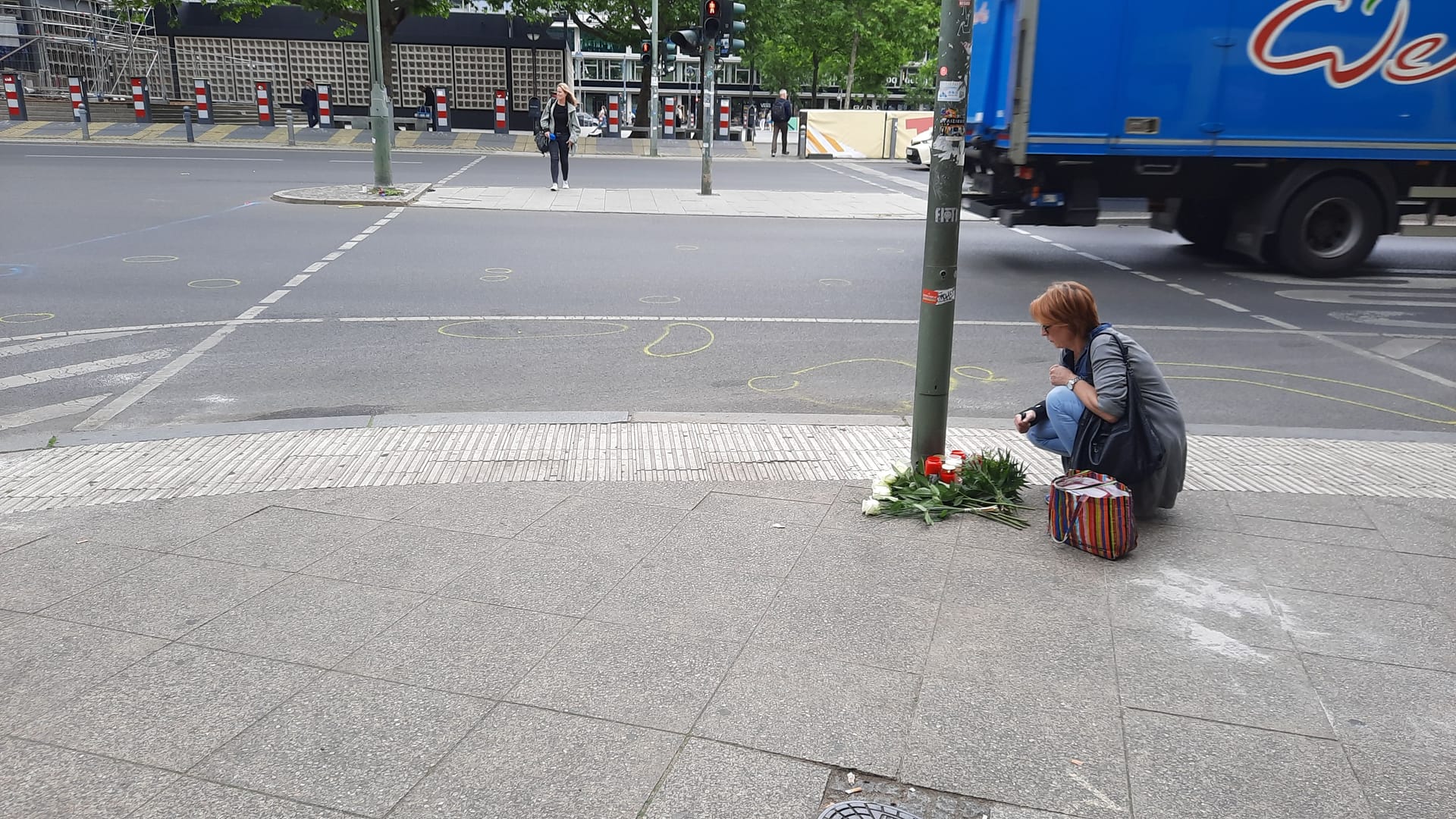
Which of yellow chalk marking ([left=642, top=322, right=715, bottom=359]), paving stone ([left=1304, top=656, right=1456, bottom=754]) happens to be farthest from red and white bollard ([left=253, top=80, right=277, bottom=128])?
paving stone ([left=1304, top=656, right=1456, bottom=754])

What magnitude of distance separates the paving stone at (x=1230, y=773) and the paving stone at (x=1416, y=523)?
207 centimetres

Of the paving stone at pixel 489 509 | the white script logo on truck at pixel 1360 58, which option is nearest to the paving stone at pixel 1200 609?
the paving stone at pixel 489 509

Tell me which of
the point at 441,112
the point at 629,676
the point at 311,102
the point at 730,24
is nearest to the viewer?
the point at 629,676

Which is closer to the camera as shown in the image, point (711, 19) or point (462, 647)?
point (462, 647)

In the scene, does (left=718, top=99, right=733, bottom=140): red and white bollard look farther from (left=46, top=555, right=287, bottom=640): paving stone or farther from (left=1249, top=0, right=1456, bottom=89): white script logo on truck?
(left=46, top=555, right=287, bottom=640): paving stone

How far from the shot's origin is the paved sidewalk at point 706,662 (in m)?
3.01

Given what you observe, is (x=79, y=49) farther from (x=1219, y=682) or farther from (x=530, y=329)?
(x=1219, y=682)

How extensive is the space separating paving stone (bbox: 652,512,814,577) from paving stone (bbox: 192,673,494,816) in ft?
4.57

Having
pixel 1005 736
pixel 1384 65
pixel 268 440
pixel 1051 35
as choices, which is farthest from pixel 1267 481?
pixel 1384 65

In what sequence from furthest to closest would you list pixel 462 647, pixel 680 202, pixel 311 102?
pixel 311 102 < pixel 680 202 < pixel 462 647

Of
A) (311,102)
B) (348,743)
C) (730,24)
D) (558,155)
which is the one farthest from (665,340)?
(311,102)

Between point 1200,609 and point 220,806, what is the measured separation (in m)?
3.46

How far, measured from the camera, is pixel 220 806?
287cm

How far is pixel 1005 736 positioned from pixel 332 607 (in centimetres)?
251
